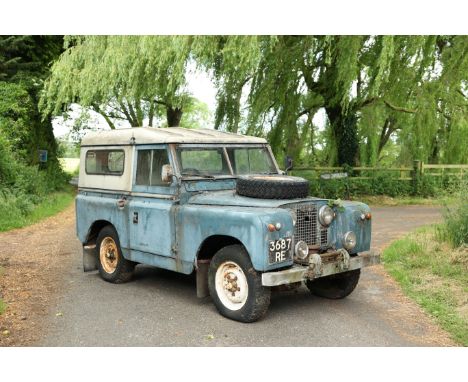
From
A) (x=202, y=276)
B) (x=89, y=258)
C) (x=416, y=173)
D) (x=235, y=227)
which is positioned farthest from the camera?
(x=416, y=173)

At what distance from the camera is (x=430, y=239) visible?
10.1 meters

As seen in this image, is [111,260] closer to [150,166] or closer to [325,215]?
[150,166]

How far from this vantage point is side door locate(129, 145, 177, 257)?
7078mm

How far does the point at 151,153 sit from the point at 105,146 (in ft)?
3.96

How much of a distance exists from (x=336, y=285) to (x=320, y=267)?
1.22m

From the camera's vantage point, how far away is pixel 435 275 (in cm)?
816

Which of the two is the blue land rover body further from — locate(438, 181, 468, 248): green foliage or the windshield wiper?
locate(438, 181, 468, 248): green foliage

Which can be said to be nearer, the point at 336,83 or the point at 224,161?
the point at 224,161

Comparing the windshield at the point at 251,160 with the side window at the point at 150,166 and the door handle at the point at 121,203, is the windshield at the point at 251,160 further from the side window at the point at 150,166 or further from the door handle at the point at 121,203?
the door handle at the point at 121,203

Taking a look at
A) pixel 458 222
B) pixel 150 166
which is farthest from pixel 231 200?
pixel 458 222

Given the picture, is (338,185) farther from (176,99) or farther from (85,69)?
(85,69)

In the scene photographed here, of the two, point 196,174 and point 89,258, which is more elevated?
point 196,174

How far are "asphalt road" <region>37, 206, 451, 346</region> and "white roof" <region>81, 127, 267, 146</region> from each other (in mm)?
2112

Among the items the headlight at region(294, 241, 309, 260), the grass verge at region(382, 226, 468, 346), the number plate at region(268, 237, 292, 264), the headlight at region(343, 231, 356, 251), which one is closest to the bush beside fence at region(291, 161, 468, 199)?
the grass verge at region(382, 226, 468, 346)
